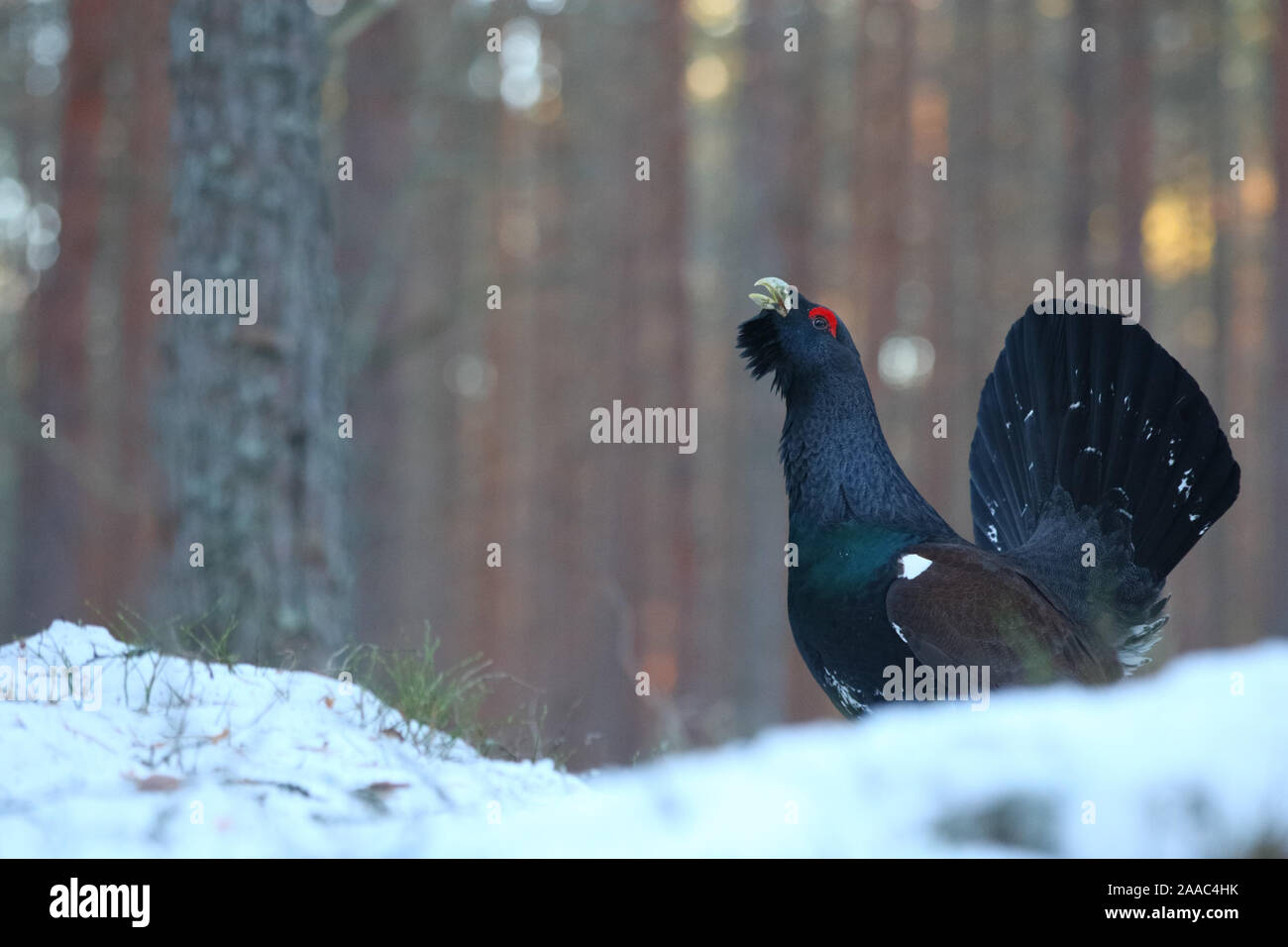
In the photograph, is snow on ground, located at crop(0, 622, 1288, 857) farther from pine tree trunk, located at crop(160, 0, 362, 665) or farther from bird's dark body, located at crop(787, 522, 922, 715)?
pine tree trunk, located at crop(160, 0, 362, 665)

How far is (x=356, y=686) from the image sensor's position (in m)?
3.73


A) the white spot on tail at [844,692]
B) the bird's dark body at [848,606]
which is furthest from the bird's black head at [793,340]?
the white spot on tail at [844,692]

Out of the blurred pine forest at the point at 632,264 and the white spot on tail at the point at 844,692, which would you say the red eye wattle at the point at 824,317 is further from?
the blurred pine forest at the point at 632,264

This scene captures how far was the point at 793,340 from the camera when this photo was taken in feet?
14.6

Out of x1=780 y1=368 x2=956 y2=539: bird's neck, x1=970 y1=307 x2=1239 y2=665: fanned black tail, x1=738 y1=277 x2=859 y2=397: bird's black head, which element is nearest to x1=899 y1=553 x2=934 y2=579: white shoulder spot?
x1=780 y1=368 x2=956 y2=539: bird's neck

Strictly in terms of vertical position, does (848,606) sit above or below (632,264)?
below

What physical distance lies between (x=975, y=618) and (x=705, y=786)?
1.82 meters

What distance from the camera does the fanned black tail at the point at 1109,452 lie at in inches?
176

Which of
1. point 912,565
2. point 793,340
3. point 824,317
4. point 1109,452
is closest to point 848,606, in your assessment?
point 912,565

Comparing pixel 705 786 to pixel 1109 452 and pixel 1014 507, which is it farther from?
pixel 1014 507

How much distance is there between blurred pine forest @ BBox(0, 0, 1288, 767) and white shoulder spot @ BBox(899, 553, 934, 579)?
1.38 meters

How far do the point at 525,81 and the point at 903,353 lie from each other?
7.19 m

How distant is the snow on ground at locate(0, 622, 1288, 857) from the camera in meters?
2.04
